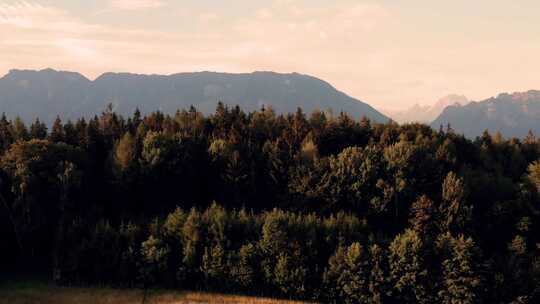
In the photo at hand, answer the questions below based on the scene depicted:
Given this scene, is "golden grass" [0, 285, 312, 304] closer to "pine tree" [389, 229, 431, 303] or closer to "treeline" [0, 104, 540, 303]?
"treeline" [0, 104, 540, 303]

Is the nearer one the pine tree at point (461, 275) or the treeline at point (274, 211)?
the pine tree at point (461, 275)

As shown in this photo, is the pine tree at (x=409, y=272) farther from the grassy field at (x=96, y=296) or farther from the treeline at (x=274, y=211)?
the grassy field at (x=96, y=296)

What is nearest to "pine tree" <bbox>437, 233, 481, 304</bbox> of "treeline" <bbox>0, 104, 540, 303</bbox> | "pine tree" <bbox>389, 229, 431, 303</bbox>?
"treeline" <bbox>0, 104, 540, 303</bbox>

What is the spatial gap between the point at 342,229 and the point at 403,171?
51.1 feet

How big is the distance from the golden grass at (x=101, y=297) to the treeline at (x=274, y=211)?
99.4 inches

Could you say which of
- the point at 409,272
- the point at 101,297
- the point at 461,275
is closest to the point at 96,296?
the point at 101,297

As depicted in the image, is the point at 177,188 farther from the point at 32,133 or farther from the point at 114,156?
the point at 32,133

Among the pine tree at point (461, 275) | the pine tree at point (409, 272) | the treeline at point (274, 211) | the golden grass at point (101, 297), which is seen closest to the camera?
the golden grass at point (101, 297)

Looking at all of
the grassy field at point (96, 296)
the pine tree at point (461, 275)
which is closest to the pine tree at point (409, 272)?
the pine tree at point (461, 275)

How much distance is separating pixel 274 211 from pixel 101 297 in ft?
82.1

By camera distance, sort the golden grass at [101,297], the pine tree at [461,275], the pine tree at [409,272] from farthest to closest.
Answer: the pine tree at [409,272] < the pine tree at [461,275] < the golden grass at [101,297]

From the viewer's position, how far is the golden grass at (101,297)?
207ft

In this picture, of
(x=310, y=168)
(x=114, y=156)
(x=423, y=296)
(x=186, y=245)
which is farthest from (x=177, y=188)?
(x=423, y=296)

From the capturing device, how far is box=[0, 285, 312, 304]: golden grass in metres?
63.1
